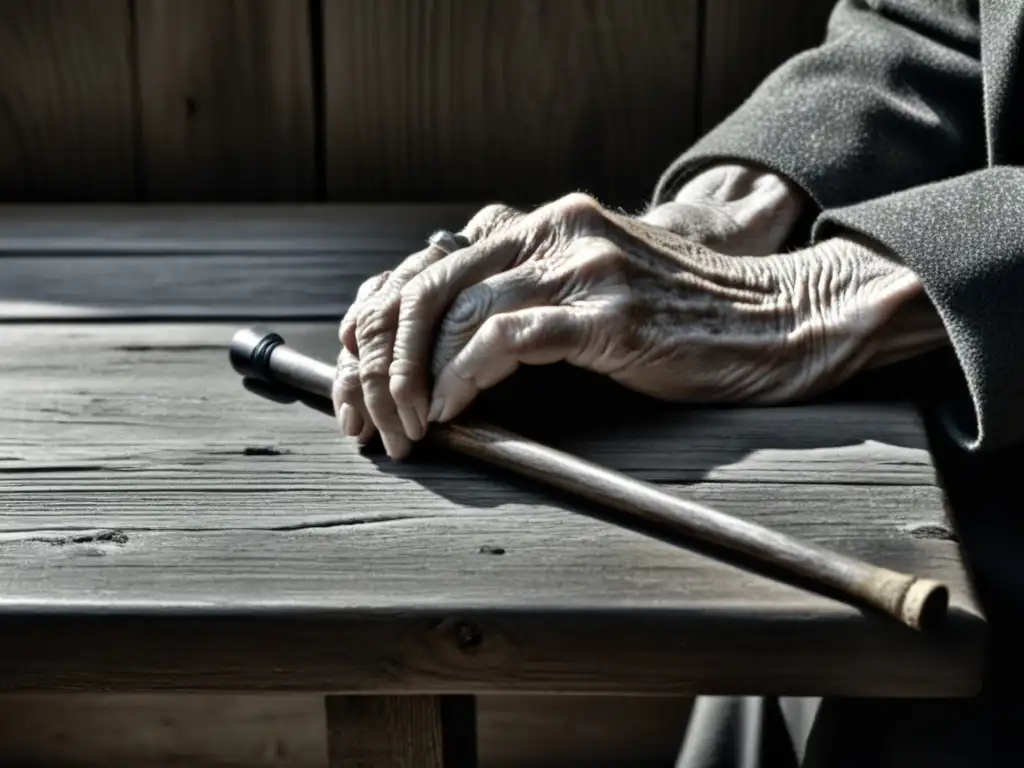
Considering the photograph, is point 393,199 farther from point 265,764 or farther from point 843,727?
point 843,727

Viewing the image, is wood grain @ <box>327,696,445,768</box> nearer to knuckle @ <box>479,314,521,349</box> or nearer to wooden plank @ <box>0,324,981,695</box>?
wooden plank @ <box>0,324,981,695</box>

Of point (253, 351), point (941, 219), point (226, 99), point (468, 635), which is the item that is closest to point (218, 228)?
point (226, 99)

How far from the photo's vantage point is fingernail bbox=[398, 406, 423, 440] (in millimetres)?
909

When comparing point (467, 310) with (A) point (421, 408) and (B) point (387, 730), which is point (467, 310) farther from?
(B) point (387, 730)

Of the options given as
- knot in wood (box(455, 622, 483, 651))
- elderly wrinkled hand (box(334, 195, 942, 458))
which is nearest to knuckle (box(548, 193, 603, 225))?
elderly wrinkled hand (box(334, 195, 942, 458))

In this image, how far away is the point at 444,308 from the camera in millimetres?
924

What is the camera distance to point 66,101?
181 centimetres

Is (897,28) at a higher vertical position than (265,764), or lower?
higher

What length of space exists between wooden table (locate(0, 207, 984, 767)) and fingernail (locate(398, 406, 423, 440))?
22 mm

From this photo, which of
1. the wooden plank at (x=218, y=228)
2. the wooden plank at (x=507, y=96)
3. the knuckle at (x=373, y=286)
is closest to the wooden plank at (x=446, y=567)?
the knuckle at (x=373, y=286)

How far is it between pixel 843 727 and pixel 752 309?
30 cm

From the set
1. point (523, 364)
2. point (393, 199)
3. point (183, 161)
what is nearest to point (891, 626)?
point (523, 364)

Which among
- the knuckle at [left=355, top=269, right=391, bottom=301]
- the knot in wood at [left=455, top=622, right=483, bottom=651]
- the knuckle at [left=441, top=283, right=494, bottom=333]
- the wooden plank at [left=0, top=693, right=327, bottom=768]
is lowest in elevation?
the wooden plank at [left=0, top=693, right=327, bottom=768]

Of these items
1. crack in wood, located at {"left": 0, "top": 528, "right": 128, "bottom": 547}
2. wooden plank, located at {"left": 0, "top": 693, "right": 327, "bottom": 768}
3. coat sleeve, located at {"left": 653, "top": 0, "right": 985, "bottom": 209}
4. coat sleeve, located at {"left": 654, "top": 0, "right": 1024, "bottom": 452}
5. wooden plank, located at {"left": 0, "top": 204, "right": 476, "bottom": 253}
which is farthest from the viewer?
wooden plank, located at {"left": 0, "top": 693, "right": 327, "bottom": 768}
